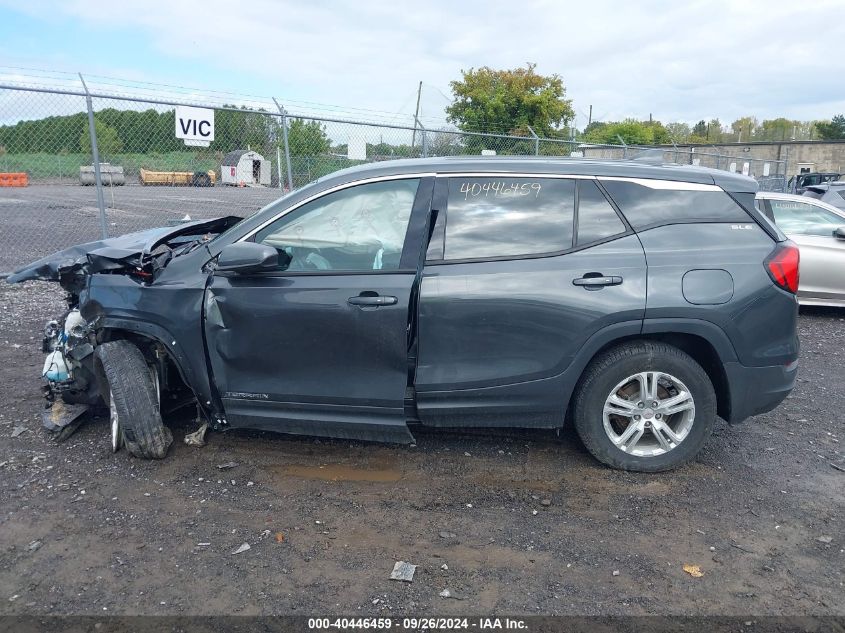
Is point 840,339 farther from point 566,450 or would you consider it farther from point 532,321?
point 532,321

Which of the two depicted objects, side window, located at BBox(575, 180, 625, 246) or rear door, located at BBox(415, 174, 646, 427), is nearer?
rear door, located at BBox(415, 174, 646, 427)

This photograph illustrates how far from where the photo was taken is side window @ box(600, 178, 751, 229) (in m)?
3.95

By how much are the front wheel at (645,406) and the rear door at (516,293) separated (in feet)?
0.57

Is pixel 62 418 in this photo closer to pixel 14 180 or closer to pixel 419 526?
pixel 419 526

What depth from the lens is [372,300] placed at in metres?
3.77

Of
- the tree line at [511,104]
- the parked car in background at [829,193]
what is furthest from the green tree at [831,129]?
the parked car in background at [829,193]

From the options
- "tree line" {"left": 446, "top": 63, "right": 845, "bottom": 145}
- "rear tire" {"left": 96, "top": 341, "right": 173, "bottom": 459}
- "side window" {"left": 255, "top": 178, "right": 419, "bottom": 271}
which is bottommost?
"rear tire" {"left": 96, "top": 341, "right": 173, "bottom": 459}

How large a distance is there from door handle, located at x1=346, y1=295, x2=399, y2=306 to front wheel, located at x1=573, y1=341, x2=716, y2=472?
125cm

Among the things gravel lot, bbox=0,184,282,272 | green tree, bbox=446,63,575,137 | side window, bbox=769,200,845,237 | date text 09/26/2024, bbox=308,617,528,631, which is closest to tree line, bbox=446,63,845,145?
green tree, bbox=446,63,575,137

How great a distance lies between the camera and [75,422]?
4.57 metres

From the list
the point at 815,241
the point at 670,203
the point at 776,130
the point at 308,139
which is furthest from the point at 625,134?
the point at 670,203

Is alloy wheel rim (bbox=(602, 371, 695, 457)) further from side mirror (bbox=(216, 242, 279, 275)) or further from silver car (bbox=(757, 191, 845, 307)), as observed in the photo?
silver car (bbox=(757, 191, 845, 307))

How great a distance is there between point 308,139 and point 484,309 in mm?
8984

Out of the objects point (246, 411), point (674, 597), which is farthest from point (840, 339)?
point (246, 411)
